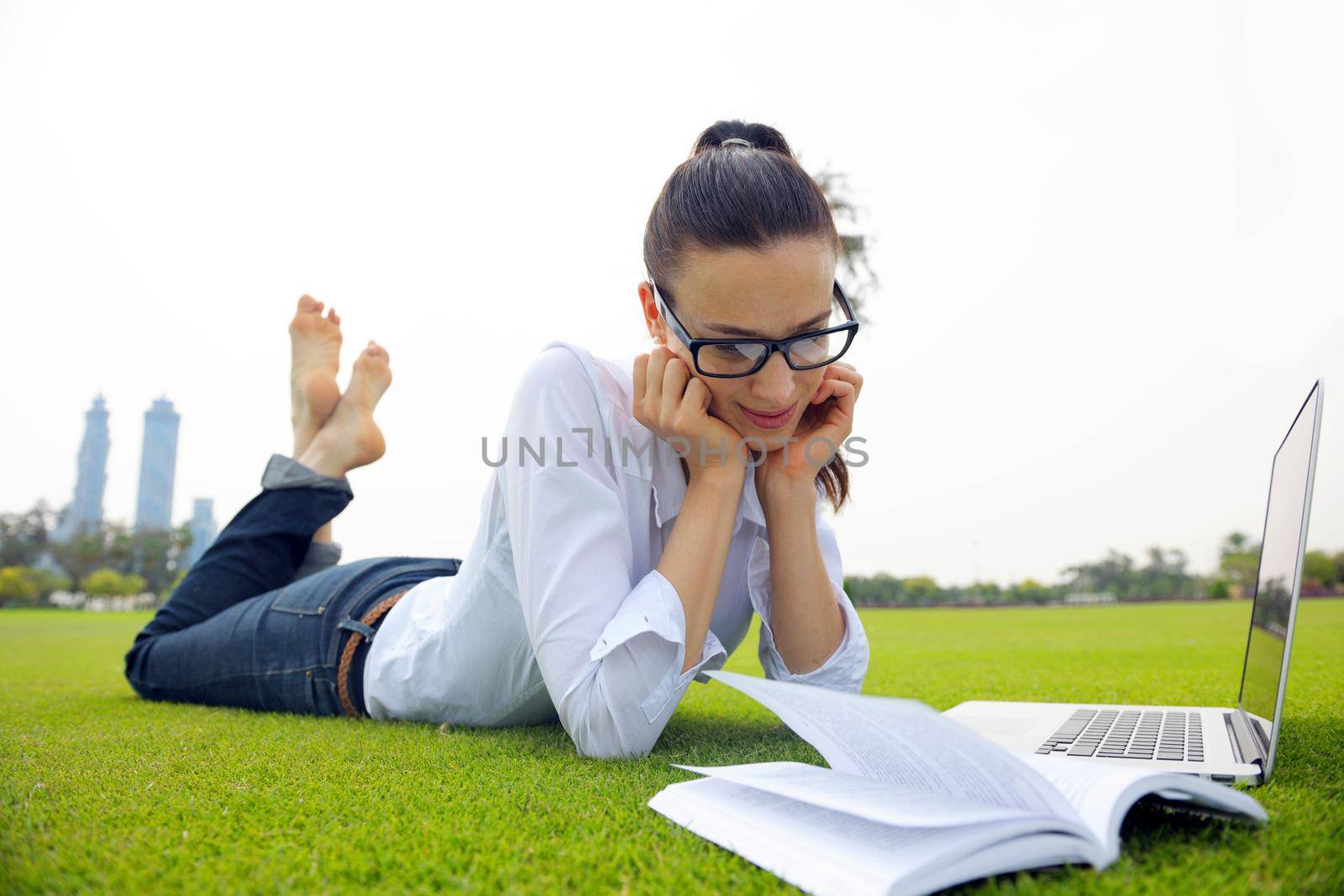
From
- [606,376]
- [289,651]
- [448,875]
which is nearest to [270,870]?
[448,875]

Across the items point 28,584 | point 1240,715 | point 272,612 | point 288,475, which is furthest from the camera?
point 28,584

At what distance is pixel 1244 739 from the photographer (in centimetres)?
176

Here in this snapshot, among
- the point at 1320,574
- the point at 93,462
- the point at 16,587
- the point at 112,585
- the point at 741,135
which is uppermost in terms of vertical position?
the point at 93,462

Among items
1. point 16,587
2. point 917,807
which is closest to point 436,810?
point 917,807

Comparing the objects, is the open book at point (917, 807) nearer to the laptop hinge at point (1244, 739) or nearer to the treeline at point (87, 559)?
the laptop hinge at point (1244, 739)

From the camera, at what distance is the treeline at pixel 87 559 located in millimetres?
49241

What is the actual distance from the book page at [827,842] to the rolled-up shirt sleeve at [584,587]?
21.4 inches

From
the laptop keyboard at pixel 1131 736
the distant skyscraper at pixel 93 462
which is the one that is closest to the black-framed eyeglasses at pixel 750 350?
the laptop keyboard at pixel 1131 736

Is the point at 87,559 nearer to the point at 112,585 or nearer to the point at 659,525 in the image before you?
the point at 112,585

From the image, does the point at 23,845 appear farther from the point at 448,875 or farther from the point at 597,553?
the point at 597,553

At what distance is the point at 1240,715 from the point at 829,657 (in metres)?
0.99

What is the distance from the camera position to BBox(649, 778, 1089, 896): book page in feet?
3.12

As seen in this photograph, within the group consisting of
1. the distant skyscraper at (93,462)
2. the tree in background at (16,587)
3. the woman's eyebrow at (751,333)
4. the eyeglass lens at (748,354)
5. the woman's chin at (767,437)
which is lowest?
the tree in background at (16,587)

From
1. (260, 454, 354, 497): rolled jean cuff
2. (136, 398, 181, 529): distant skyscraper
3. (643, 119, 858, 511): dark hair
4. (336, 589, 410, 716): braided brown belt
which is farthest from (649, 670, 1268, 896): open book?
(136, 398, 181, 529): distant skyscraper
